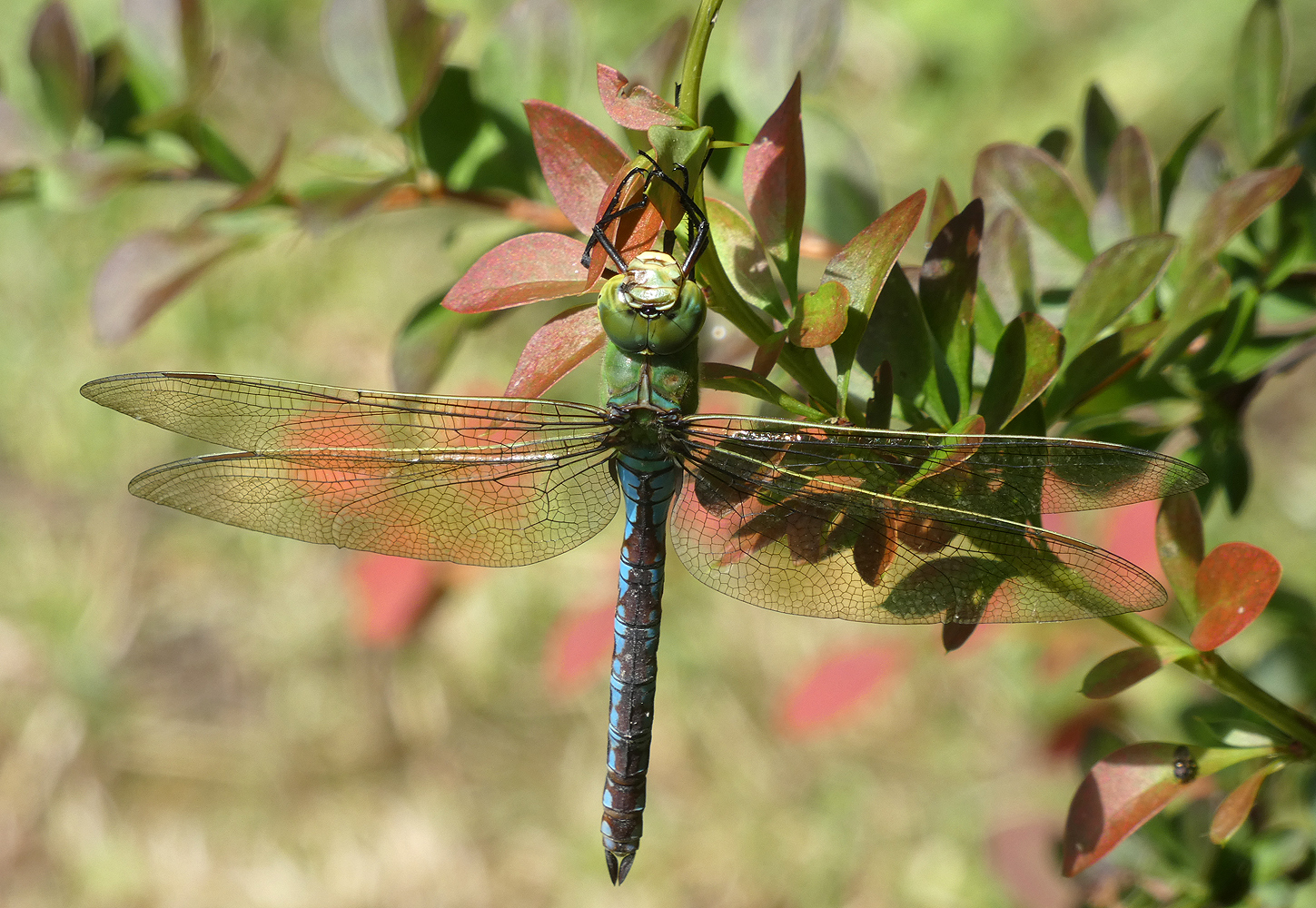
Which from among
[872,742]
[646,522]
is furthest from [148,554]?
[646,522]

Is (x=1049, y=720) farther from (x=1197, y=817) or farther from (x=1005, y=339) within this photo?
(x=1005, y=339)

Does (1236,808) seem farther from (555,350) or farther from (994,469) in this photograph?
(555,350)

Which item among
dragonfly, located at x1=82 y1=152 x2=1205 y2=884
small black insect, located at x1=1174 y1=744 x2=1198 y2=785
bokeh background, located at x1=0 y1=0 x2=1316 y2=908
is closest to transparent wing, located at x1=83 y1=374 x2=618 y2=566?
dragonfly, located at x1=82 y1=152 x2=1205 y2=884

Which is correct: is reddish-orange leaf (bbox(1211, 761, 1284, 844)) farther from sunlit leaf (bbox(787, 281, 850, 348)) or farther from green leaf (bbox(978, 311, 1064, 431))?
sunlit leaf (bbox(787, 281, 850, 348))

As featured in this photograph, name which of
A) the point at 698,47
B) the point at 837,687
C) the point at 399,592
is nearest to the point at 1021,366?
the point at 698,47

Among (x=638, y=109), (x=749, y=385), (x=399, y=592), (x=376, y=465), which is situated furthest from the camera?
(x=399, y=592)
